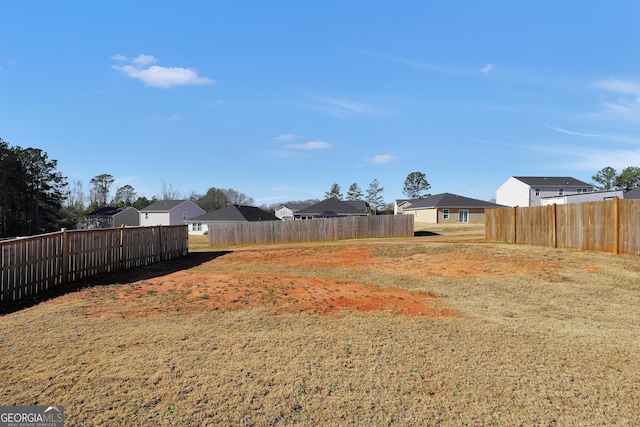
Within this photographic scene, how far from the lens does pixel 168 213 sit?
197 feet

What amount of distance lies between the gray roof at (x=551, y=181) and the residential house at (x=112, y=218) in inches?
2648

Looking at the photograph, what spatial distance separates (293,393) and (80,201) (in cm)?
10612

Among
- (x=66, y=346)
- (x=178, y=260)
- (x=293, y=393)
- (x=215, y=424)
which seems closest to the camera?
(x=215, y=424)

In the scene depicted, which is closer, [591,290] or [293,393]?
[293,393]

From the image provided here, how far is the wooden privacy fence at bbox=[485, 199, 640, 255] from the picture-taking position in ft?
39.4

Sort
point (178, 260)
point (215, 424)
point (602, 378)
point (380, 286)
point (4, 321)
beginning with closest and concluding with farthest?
point (215, 424) → point (602, 378) → point (4, 321) → point (380, 286) → point (178, 260)

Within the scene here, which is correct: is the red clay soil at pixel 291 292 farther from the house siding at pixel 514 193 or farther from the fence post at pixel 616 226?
the house siding at pixel 514 193

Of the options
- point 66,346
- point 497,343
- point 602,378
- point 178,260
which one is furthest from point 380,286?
point 178,260

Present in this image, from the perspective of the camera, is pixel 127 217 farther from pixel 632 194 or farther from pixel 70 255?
pixel 632 194

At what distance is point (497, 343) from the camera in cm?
523

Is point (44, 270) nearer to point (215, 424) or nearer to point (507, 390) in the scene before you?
point (215, 424)

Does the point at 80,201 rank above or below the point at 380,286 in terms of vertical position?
above

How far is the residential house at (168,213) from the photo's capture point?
60.2 m

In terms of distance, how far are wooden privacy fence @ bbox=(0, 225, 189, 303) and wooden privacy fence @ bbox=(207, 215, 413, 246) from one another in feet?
47.0
